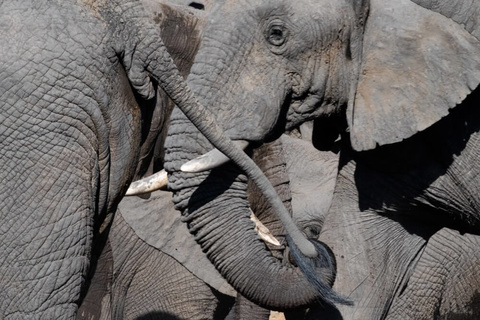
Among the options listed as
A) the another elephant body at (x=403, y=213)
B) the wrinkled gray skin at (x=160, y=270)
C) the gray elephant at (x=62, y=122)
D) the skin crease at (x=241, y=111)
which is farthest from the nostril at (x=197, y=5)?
the gray elephant at (x=62, y=122)

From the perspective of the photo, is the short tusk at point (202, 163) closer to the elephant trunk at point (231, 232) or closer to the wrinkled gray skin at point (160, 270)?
the elephant trunk at point (231, 232)

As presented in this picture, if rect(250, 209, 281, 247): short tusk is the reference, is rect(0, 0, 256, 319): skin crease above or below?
above

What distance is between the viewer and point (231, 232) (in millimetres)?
4648

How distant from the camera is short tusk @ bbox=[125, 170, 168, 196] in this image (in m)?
Answer: 4.70

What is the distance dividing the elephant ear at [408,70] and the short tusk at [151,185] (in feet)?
2.05

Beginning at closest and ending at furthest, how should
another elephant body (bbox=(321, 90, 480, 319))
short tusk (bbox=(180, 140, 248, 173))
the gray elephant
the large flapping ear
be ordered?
the gray elephant
short tusk (bbox=(180, 140, 248, 173))
another elephant body (bbox=(321, 90, 480, 319))
the large flapping ear

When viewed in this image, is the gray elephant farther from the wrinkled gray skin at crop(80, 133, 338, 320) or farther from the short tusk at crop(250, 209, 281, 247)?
the wrinkled gray skin at crop(80, 133, 338, 320)

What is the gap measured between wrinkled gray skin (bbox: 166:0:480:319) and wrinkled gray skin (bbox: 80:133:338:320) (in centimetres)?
121

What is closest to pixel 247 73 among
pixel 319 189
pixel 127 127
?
pixel 127 127

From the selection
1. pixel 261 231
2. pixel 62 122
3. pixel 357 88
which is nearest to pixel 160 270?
pixel 261 231

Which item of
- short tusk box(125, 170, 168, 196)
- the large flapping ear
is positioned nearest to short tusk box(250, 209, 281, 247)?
short tusk box(125, 170, 168, 196)

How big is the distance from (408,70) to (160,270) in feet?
6.18

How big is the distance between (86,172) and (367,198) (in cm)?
129

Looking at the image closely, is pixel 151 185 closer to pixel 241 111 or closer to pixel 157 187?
pixel 157 187
